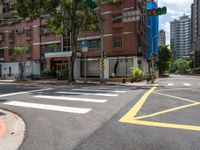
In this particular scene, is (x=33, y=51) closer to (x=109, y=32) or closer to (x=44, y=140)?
(x=109, y=32)

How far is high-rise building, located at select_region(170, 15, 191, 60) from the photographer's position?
175 meters

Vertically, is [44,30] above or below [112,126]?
above

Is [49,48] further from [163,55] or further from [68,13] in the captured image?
[163,55]

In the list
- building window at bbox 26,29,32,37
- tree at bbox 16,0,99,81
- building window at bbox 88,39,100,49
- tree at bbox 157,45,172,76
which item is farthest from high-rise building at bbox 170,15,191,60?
tree at bbox 16,0,99,81

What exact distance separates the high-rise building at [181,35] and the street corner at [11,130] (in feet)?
567

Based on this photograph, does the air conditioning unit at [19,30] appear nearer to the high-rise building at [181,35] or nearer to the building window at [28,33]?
the building window at [28,33]

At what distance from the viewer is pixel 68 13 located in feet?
102

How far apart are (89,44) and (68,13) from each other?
1156 centimetres

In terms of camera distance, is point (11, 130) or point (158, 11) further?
point (158, 11)

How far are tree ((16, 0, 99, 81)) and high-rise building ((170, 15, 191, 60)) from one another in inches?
5964

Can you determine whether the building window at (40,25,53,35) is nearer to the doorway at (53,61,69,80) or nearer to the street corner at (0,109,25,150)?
the doorway at (53,61,69,80)

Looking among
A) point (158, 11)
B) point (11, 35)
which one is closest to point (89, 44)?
point (158, 11)

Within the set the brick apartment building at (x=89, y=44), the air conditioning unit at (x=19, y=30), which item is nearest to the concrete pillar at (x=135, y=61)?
the brick apartment building at (x=89, y=44)

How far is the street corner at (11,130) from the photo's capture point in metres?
6.36
